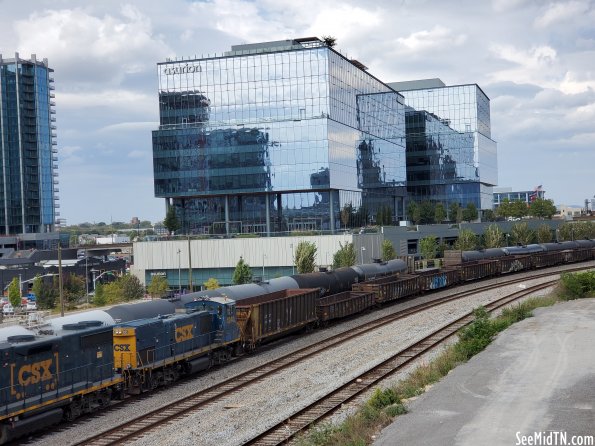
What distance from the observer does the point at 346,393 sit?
25.0m

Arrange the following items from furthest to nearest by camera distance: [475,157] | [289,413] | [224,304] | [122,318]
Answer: [475,157]
[224,304]
[122,318]
[289,413]

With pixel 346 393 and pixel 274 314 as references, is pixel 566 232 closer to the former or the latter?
pixel 274 314

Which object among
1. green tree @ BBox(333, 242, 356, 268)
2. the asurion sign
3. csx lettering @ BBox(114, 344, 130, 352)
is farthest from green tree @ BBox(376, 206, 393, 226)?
csx lettering @ BBox(114, 344, 130, 352)

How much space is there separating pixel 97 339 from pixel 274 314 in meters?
13.3

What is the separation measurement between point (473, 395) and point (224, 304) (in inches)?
576

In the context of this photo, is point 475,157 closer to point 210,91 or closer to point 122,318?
point 210,91

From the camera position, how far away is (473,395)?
68.2ft

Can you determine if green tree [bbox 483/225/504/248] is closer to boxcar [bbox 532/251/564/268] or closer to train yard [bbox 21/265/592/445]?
boxcar [bbox 532/251/564/268]

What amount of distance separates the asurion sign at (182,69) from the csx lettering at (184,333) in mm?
81952

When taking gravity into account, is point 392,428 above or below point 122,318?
below

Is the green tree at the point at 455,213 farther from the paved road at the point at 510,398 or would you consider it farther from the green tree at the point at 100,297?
the paved road at the point at 510,398

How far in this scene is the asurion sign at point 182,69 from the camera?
10594 cm

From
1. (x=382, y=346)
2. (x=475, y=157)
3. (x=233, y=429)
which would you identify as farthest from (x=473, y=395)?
(x=475, y=157)

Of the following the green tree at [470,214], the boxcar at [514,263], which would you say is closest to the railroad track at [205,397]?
the boxcar at [514,263]
